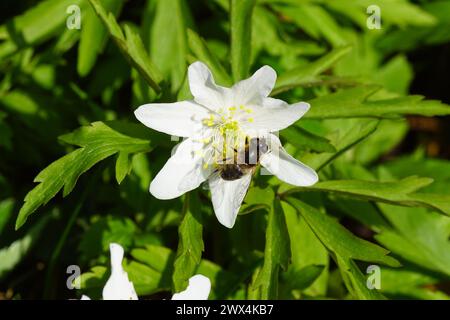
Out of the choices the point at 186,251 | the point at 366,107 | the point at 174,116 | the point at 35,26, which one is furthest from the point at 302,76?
the point at 35,26

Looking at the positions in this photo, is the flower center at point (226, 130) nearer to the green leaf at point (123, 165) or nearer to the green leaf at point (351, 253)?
the green leaf at point (123, 165)

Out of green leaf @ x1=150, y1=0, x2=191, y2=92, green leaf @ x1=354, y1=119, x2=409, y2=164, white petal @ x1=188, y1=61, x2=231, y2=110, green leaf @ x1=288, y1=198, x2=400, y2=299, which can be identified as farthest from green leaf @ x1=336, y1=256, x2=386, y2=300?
green leaf @ x1=354, y1=119, x2=409, y2=164

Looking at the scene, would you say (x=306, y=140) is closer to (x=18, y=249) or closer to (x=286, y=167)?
(x=286, y=167)

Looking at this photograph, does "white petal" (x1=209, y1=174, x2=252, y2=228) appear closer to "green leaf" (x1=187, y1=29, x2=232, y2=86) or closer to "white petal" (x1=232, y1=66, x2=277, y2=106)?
"white petal" (x1=232, y1=66, x2=277, y2=106)

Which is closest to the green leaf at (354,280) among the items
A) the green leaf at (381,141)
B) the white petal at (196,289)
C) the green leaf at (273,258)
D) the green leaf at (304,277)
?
the green leaf at (273,258)

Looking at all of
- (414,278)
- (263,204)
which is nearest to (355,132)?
(263,204)
